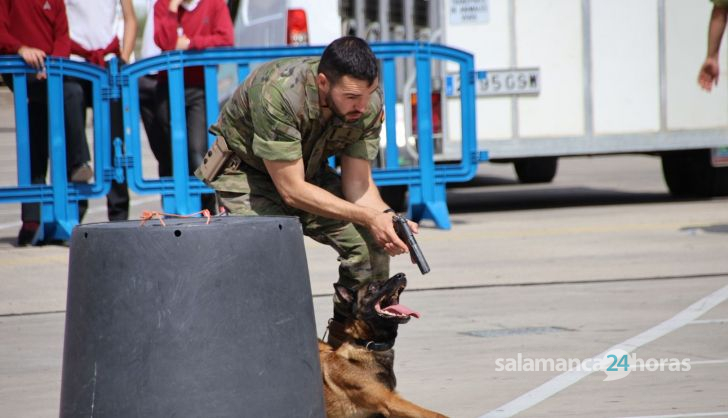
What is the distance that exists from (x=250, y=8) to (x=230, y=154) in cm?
872

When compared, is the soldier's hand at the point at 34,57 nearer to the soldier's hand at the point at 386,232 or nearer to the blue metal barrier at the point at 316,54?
the blue metal barrier at the point at 316,54

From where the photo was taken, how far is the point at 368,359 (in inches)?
201

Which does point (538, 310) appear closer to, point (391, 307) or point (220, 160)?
point (391, 307)

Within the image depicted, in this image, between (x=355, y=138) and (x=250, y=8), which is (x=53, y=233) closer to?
(x=250, y=8)

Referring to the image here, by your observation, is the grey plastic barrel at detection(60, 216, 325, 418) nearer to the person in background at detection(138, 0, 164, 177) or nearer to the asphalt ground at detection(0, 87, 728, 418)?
the asphalt ground at detection(0, 87, 728, 418)

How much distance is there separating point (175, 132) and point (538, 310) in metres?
4.28

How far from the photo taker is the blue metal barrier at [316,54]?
10.7 meters

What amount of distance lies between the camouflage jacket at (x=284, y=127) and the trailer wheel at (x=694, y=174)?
8751 millimetres

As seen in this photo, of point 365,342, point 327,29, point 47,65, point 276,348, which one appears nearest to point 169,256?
point 276,348

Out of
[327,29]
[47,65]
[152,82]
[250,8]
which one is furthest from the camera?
[250,8]

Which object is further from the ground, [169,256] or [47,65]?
[47,65]

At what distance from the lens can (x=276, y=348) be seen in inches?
161

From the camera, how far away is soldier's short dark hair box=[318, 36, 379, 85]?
4.86 meters

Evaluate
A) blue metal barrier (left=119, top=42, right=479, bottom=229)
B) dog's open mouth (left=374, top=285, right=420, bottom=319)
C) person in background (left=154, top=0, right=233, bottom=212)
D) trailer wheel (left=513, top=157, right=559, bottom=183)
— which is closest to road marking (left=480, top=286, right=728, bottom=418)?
dog's open mouth (left=374, top=285, right=420, bottom=319)
